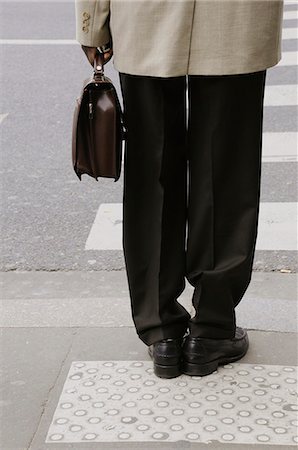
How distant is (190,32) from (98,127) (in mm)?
411

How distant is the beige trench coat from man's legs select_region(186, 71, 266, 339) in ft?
0.22

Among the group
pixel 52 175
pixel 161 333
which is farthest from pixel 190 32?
pixel 52 175

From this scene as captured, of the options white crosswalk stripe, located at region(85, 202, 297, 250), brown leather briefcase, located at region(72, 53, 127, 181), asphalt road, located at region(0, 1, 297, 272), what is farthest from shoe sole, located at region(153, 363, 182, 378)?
white crosswalk stripe, located at region(85, 202, 297, 250)

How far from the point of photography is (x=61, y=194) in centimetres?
538

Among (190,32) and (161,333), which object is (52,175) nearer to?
(161,333)

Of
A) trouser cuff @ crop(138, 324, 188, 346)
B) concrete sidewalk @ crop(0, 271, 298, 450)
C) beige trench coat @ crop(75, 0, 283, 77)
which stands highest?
beige trench coat @ crop(75, 0, 283, 77)

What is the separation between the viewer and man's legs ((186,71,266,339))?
9.51ft

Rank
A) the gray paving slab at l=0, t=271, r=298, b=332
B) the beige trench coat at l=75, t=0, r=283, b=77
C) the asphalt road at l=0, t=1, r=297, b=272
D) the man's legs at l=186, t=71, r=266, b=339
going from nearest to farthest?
the beige trench coat at l=75, t=0, r=283, b=77 < the man's legs at l=186, t=71, r=266, b=339 < the gray paving slab at l=0, t=271, r=298, b=332 < the asphalt road at l=0, t=1, r=297, b=272

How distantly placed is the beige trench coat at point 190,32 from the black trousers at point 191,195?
0.06 m

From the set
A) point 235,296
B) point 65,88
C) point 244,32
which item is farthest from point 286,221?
point 65,88

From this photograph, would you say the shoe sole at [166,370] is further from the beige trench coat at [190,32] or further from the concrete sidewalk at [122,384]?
the beige trench coat at [190,32]

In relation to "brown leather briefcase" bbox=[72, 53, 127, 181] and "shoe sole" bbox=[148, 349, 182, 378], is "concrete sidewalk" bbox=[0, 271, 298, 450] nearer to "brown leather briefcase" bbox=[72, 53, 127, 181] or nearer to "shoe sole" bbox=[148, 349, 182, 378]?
"shoe sole" bbox=[148, 349, 182, 378]

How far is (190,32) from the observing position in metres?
2.81

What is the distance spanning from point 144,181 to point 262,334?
2.73 feet
